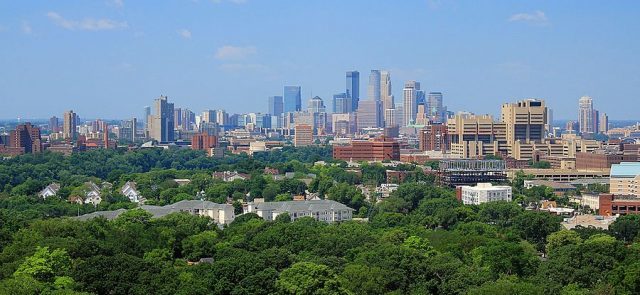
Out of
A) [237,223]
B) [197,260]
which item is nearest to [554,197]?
[237,223]

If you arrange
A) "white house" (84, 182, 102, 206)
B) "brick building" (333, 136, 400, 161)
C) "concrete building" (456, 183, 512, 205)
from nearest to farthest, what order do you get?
1. "concrete building" (456, 183, 512, 205)
2. "white house" (84, 182, 102, 206)
3. "brick building" (333, 136, 400, 161)

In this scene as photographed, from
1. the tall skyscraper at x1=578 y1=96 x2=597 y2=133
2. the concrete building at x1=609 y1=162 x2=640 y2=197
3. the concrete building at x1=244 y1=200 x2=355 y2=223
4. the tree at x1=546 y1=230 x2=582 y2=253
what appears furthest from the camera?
the tall skyscraper at x1=578 y1=96 x2=597 y2=133

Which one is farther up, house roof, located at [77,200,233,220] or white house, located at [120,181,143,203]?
house roof, located at [77,200,233,220]

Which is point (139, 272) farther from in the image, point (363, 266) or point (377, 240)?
point (377, 240)

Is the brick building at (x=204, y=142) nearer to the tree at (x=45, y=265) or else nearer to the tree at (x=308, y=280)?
the tree at (x=45, y=265)

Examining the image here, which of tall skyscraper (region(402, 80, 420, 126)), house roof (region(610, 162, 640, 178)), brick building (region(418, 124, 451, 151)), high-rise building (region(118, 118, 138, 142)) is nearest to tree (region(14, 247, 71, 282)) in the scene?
house roof (region(610, 162, 640, 178))

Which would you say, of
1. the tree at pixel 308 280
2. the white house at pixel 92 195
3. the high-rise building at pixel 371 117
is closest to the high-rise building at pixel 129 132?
the high-rise building at pixel 371 117

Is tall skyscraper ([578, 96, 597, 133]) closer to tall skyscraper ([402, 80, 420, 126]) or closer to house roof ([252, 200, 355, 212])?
tall skyscraper ([402, 80, 420, 126])

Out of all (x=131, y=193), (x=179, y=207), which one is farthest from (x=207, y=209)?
(x=131, y=193)
